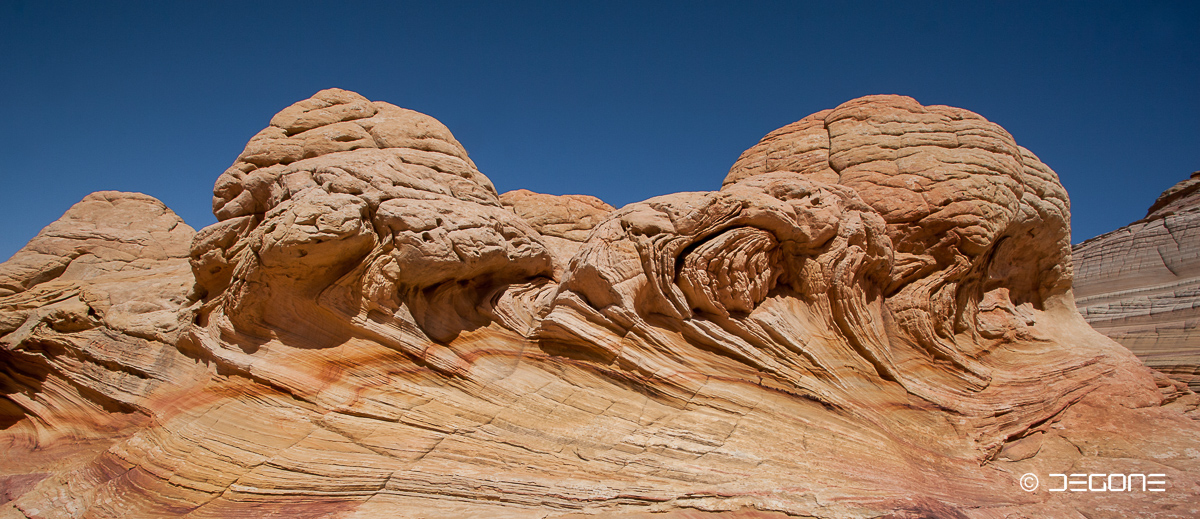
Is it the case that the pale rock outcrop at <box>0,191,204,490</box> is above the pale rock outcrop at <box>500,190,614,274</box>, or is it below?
below

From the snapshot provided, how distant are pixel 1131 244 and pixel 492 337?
17804 millimetres

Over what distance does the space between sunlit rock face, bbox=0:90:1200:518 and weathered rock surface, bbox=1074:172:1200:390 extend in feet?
17.4

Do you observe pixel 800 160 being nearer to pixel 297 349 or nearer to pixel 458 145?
pixel 458 145

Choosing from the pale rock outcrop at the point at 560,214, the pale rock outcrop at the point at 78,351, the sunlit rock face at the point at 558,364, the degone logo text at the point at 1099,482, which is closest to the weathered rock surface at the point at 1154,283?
the sunlit rock face at the point at 558,364

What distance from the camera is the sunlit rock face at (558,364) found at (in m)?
5.05

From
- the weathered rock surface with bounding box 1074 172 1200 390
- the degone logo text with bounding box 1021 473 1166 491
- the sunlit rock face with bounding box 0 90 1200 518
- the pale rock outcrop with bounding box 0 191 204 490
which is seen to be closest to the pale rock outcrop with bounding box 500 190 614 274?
the sunlit rock face with bounding box 0 90 1200 518

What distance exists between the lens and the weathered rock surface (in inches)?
457

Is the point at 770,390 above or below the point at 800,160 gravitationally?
below

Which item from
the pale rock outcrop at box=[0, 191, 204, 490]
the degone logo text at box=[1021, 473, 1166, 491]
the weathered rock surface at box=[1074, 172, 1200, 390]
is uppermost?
the weathered rock surface at box=[1074, 172, 1200, 390]

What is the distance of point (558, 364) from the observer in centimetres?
623

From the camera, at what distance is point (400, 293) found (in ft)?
20.1

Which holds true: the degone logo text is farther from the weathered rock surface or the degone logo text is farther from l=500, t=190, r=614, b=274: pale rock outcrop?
the weathered rock surface

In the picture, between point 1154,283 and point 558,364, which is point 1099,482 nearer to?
point 558,364

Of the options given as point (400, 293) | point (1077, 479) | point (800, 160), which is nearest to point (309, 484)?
point (400, 293)
